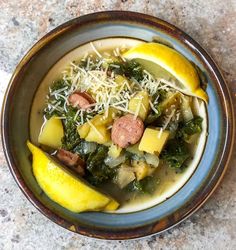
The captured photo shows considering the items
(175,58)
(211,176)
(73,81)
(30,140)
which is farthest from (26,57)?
(211,176)

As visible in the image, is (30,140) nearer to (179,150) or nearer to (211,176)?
(179,150)

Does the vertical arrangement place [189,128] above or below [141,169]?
above

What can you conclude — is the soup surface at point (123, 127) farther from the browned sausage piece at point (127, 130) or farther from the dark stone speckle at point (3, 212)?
the dark stone speckle at point (3, 212)

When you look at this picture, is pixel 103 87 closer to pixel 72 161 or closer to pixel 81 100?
pixel 81 100

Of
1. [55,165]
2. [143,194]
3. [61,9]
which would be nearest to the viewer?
[55,165]

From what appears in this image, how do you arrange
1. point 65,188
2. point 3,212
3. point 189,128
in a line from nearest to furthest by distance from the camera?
point 65,188 → point 189,128 → point 3,212

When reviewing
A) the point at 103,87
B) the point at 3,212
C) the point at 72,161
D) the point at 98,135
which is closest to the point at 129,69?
the point at 103,87

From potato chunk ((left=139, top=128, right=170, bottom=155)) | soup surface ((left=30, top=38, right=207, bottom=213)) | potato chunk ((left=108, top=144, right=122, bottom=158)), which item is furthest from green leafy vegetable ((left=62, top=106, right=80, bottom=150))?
potato chunk ((left=139, top=128, right=170, bottom=155))
